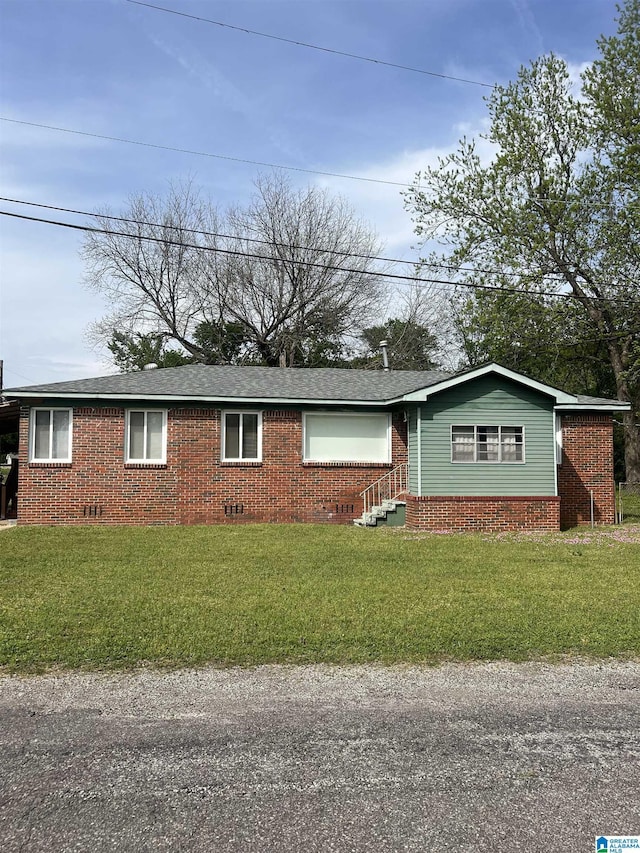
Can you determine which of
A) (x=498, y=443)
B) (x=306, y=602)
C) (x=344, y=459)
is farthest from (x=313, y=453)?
(x=306, y=602)

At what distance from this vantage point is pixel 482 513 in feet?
52.2

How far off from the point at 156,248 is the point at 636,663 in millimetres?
33996

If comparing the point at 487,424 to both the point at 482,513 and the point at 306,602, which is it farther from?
the point at 306,602

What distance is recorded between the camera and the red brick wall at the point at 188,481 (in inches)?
642

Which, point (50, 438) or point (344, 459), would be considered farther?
point (344, 459)

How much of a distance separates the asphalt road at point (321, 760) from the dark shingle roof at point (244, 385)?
11543 mm

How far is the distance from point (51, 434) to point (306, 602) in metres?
11.0

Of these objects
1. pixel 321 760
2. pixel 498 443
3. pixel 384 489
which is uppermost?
pixel 498 443

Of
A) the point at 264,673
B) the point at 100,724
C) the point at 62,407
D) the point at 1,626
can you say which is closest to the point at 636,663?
the point at 264,673

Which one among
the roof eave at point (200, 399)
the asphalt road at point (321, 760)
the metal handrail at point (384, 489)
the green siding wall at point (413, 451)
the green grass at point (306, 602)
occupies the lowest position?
the asphalt road at point (321, 760)

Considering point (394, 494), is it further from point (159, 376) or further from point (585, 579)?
point (585, 579)

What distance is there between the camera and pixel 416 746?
4.02 meters

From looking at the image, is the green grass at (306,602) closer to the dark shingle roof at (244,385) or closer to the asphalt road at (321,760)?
the asphalt road at (321,760)

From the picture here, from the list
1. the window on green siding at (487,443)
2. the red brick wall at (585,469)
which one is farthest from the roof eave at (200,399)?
the red brick wall at (585,469)
